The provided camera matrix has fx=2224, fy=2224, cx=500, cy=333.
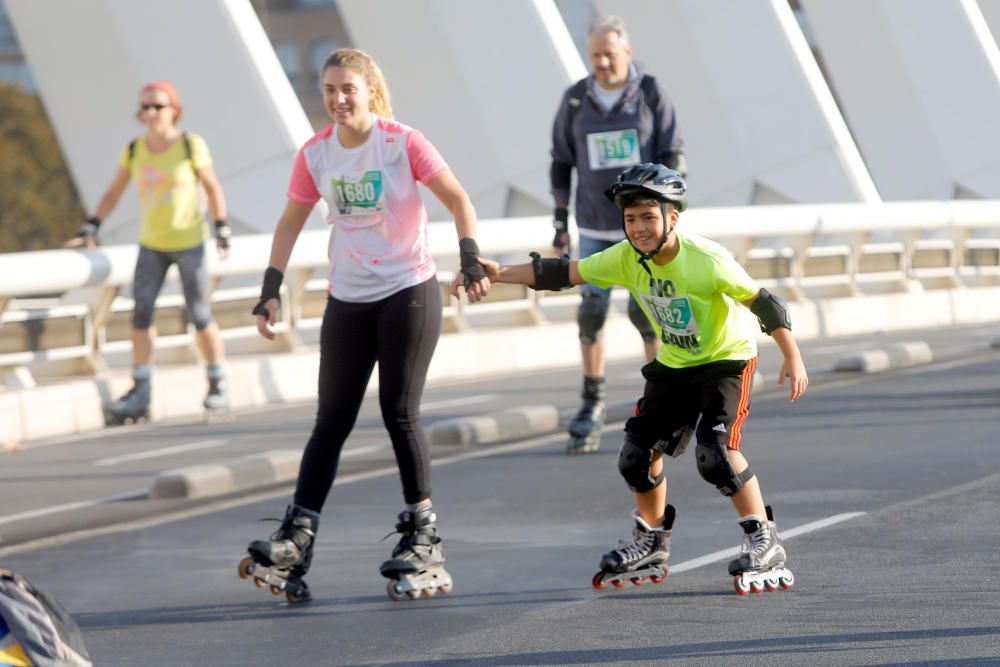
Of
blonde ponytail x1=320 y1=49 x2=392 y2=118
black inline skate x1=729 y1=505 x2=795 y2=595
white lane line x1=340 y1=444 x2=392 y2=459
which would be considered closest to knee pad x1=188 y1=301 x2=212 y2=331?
white lane line x1=340 y1=444 x2=392 y2=459

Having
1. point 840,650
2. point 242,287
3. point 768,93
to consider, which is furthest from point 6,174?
point 840,650

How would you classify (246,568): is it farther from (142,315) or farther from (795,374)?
(142,315)

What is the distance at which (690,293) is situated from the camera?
7.08 meters

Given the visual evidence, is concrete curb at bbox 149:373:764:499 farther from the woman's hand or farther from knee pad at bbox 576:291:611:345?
the woman's hand

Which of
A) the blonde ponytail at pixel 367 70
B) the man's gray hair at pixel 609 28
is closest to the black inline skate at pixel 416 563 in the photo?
the blonde ponytail at pixel 367 70

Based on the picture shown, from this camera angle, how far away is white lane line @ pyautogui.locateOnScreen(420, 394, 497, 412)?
14136 millimetres

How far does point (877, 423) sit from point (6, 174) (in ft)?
223

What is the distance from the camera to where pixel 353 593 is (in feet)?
23.9

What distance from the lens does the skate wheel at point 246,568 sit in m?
7.07

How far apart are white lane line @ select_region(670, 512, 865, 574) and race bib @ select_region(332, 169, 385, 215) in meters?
1.57

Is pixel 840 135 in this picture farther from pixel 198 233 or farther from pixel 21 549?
pixel 21 549

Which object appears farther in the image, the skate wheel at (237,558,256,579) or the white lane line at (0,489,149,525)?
the white lane line at (0,489,149,525)

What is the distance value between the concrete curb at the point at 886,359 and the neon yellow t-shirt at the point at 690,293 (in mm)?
8447

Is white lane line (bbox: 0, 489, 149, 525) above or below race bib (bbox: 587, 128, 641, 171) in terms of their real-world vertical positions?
below
